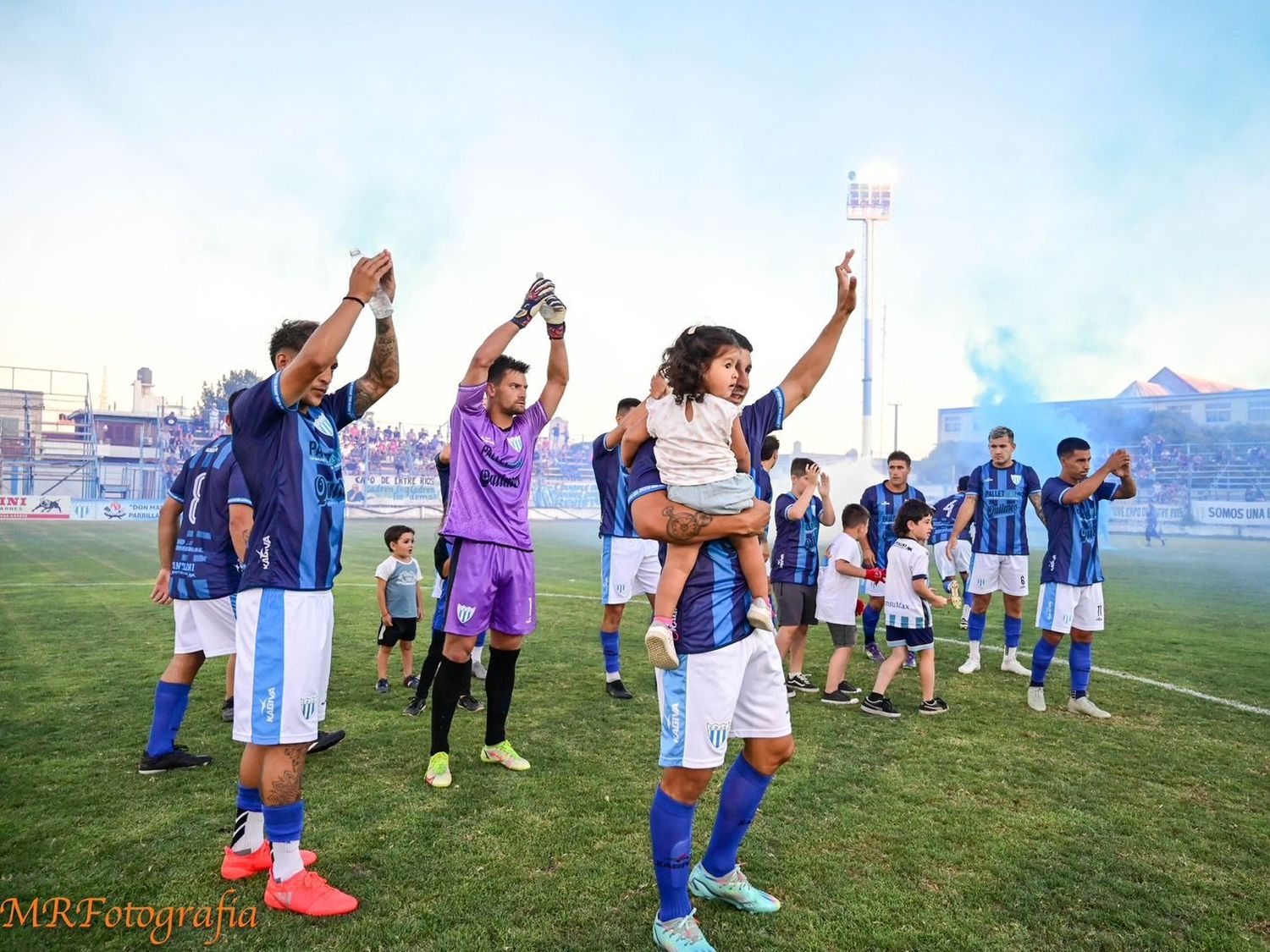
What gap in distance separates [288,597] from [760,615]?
189 cm

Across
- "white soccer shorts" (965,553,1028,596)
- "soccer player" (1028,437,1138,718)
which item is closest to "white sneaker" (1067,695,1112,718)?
"soccer player" (1028,437,1138,718)

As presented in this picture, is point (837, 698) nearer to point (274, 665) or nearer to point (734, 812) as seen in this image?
point (734, 812)

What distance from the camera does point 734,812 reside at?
3.13 metres

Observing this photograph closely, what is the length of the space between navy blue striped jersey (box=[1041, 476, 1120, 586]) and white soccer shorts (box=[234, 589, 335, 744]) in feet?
19.3

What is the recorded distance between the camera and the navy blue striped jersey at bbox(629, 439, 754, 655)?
9.66 feet

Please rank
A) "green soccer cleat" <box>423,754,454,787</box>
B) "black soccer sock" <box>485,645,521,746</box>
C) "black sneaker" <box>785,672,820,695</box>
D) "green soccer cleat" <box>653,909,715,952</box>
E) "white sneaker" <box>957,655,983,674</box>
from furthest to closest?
"white sneaker" <box>957,655,983,674</box> < "black sneaker" <box>785,672,820,695</box> < "black soccer sock" <box>485,645,521,746</box> < "green soccer cleat" <box>423,754,454,787</box> < "green soccer cleat" <box>653,909,715,952</box>

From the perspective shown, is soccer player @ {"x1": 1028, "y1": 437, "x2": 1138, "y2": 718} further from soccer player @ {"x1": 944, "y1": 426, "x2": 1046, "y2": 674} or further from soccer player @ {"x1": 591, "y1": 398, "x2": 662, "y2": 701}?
soccer player @ {"x1": 591, "y1": 398, "x2": 662, "y2": 701}

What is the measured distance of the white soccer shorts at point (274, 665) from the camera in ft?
10.2

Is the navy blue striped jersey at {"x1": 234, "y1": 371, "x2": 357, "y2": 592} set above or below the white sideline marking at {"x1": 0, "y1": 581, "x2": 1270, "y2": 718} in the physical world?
above

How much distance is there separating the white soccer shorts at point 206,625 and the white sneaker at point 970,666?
6760 millimetres

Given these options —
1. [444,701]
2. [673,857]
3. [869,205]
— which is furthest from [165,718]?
[869,205]

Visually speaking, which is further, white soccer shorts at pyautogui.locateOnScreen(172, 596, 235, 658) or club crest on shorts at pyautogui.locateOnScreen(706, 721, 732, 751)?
white soccer shorts at pyautogui.locateOnScreen(172, 596, 235, 658)

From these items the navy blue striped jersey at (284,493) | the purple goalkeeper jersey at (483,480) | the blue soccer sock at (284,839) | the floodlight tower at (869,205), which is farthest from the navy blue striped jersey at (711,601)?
the floodlight tower at (869,205)

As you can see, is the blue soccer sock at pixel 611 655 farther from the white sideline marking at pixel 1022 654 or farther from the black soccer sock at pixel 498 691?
the white sideline marking at pixel 1022 654
